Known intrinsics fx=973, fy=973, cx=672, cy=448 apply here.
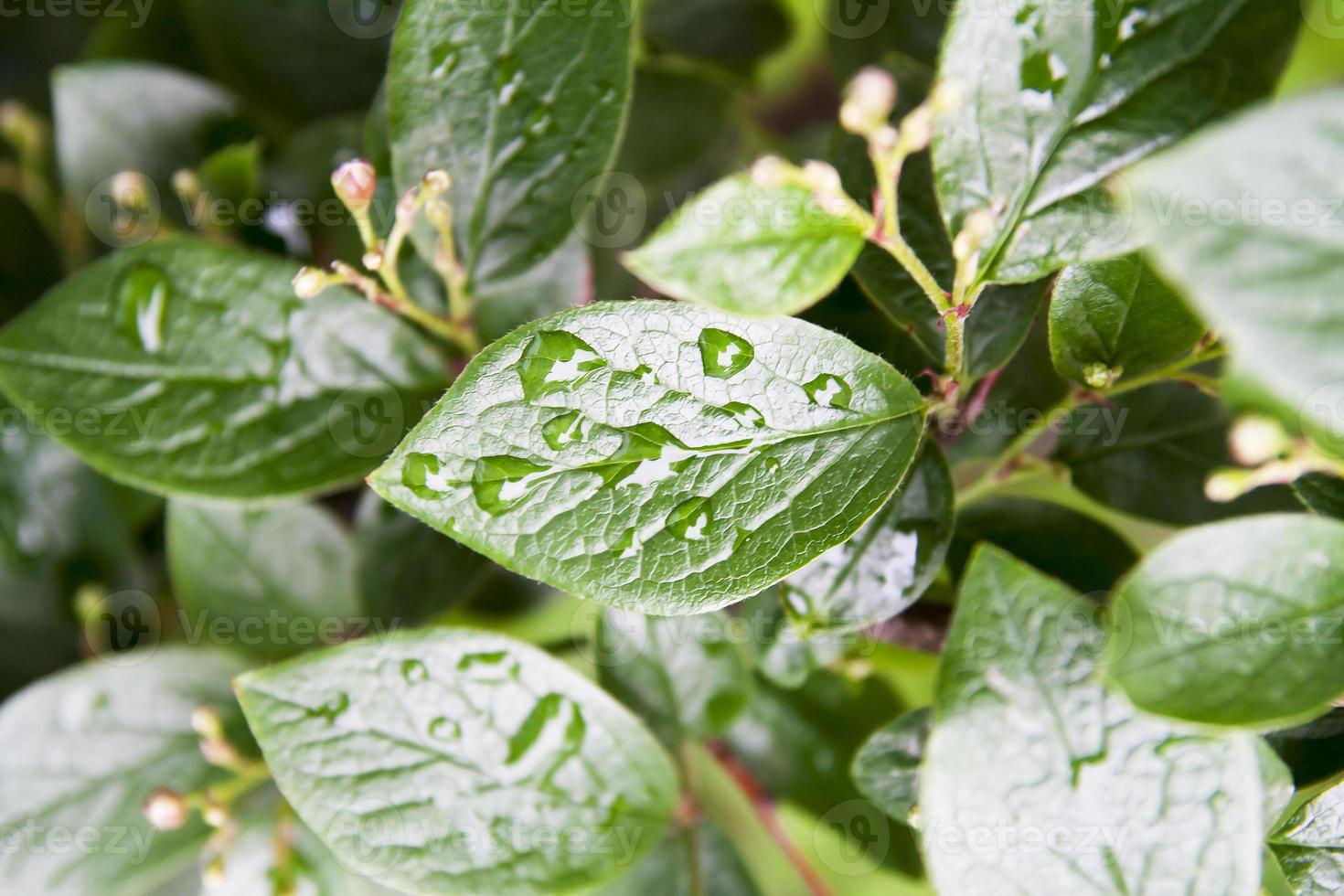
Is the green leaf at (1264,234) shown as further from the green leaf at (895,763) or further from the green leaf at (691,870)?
the green leaf at (691,870)

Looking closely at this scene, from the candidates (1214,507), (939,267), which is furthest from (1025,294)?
(1214,507)

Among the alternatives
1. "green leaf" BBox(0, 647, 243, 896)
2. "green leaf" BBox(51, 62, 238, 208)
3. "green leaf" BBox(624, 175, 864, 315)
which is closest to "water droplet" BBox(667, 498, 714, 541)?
"green leaf" BBox(624, 175, 864, 315)

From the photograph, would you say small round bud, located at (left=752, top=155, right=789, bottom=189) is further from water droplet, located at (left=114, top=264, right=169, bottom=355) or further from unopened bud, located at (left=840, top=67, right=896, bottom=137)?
water droplet, located at (left=114, top=264, right=169, bottom=355)

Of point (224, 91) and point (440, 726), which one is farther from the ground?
point (224, 91)

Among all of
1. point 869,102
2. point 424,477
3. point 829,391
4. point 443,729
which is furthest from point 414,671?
point 869,102

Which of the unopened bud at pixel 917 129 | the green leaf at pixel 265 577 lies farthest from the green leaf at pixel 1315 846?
the green leaf at pixel 265 577

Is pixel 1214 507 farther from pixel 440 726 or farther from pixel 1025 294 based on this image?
pixel 440 726
